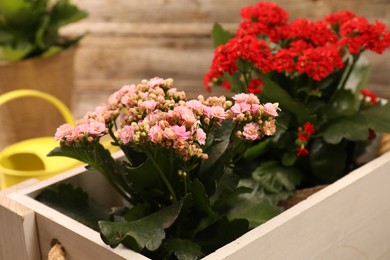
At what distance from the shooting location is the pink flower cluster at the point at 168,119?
0.87 m

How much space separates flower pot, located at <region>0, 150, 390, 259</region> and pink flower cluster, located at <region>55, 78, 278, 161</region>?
5.9 inches

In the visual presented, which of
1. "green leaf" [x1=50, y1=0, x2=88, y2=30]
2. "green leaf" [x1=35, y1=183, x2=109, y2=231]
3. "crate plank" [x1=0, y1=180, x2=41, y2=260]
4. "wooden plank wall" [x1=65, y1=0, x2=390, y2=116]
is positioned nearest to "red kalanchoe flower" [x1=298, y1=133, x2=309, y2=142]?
"green leaf" [x1=35, y1=183, x2=109, y2=231]

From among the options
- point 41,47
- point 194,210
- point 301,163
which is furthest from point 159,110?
point 41,47

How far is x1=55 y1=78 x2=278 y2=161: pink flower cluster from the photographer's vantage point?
0.87 meters

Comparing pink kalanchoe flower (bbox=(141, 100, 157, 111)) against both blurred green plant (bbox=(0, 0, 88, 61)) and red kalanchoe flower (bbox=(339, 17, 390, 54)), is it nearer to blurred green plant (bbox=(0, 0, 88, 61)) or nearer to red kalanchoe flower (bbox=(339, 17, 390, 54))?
red kalanchoe flower (bbox=(339, 17, 390, 54))

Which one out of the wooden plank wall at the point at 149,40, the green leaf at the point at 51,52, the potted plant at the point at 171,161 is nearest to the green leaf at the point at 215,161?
the potted plant at the point at 171,161

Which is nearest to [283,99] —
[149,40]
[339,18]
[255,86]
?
[255,86]

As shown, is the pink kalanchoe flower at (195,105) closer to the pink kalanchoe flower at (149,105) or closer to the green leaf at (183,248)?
the pink kalanchoe flower at (149,105)

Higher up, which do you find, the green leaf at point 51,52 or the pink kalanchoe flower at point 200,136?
the pink kalanchoe flower at point 200,136

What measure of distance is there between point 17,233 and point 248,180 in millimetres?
496

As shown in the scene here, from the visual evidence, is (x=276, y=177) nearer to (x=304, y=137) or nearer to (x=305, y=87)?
(x=304, y=137)

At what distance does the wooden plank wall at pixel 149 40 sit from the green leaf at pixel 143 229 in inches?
45.6

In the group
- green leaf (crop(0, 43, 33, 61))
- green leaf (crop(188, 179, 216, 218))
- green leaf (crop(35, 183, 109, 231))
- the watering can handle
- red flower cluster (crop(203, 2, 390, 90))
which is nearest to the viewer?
green leaf (crop(188, 179, 216, 218))

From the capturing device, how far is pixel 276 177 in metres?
1.28
